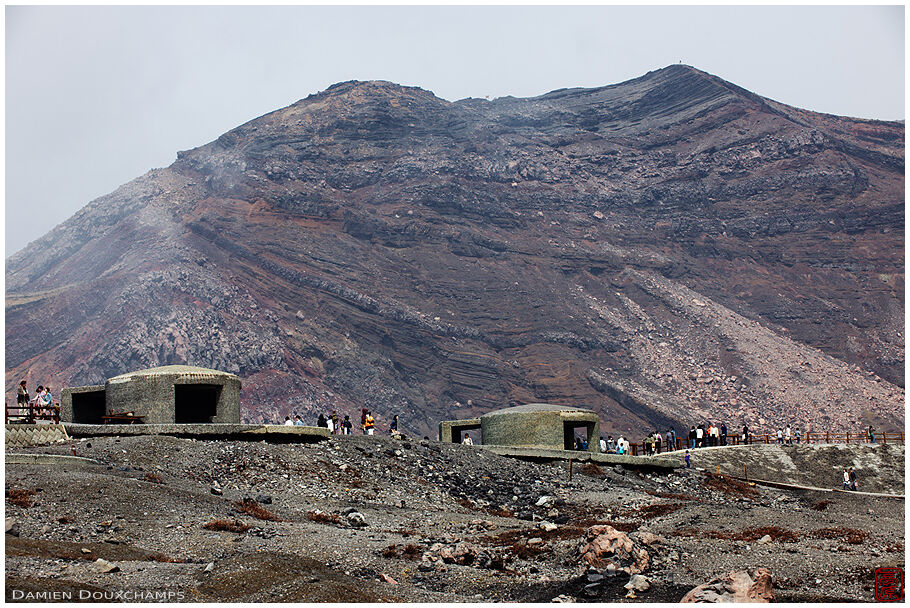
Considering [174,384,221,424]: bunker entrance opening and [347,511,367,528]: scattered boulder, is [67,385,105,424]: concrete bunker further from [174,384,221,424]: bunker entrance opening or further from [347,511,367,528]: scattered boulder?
[347,511,367,528]: scattered boulder

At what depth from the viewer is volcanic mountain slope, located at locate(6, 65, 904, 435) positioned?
3775 inches

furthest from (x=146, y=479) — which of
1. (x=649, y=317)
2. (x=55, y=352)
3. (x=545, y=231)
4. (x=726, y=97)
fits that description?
(x=726, y=97)

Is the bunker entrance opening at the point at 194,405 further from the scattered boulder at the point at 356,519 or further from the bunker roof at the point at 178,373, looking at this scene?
the scattered boulder at the point at 356,519

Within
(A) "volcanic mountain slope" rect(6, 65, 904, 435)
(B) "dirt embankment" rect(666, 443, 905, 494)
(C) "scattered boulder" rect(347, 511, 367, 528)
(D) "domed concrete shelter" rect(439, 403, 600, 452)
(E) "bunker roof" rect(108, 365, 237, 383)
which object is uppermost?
(A) "volcanic mountain slope" rect(6, 65, 904, 435)

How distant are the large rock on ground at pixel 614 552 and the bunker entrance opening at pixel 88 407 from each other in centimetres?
2017

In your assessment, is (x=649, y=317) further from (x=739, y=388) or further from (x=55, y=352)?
(x=55, y=352)

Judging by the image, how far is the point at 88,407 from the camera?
3034cm

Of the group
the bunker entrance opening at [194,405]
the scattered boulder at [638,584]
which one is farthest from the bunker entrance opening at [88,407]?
the scattered boulder at [638,584]

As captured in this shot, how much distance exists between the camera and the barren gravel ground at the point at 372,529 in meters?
13.4

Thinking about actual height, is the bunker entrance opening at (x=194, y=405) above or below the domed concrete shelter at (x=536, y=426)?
above

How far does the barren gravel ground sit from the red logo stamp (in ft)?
0.60

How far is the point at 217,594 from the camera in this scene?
41.3ft

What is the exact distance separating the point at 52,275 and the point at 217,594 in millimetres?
117887

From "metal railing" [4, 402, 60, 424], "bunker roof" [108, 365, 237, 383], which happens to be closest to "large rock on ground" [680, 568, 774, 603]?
Result: "bunker roof" [108, 365, 237, 383]
